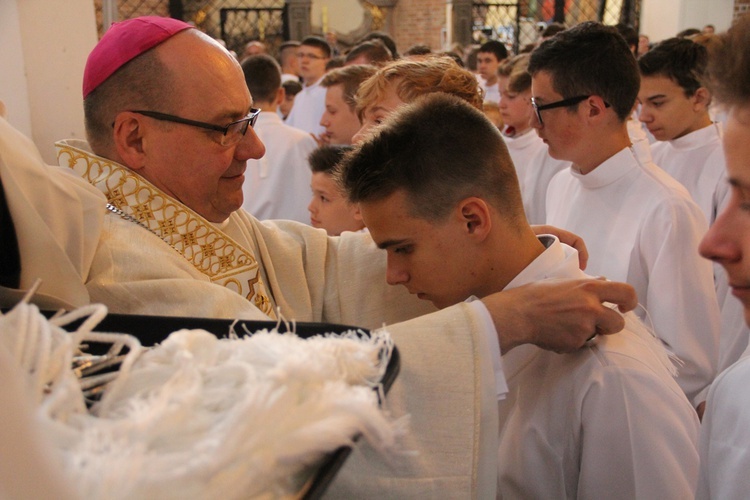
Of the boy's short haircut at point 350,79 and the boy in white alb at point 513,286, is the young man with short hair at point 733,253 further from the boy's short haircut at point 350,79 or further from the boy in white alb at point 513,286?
the boy's short haircut at point 350,79

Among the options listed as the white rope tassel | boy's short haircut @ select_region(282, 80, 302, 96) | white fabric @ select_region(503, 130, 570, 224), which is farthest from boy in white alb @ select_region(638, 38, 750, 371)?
boy's short haircut @ select_region(282, 80, 302, 96)

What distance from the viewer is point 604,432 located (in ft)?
4.97

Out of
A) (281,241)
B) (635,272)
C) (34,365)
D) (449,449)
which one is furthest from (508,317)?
(635,272)

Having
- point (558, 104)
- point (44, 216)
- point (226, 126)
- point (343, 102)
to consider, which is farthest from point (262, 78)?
point (44, 216)

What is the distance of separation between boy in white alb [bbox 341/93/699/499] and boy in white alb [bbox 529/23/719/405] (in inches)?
38.4

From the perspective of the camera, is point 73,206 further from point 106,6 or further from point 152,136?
point 106,6

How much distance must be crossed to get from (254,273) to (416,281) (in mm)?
482

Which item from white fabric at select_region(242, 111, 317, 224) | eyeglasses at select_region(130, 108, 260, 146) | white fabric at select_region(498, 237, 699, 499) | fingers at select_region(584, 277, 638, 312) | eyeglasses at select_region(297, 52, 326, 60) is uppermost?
eyeglasses at select_region(130, 108, 260, 146)

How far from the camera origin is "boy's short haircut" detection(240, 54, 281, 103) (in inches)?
216

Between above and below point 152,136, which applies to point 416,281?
below

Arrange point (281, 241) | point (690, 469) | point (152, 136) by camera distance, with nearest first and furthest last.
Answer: point (690, 469), point (152, 136), point (281, 241)

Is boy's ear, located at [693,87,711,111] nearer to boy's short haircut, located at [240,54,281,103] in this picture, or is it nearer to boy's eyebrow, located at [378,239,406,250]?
boy's short haircut, located at [240,54,281,103]

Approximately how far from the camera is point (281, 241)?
7.46 ft

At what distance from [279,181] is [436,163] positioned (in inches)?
144
